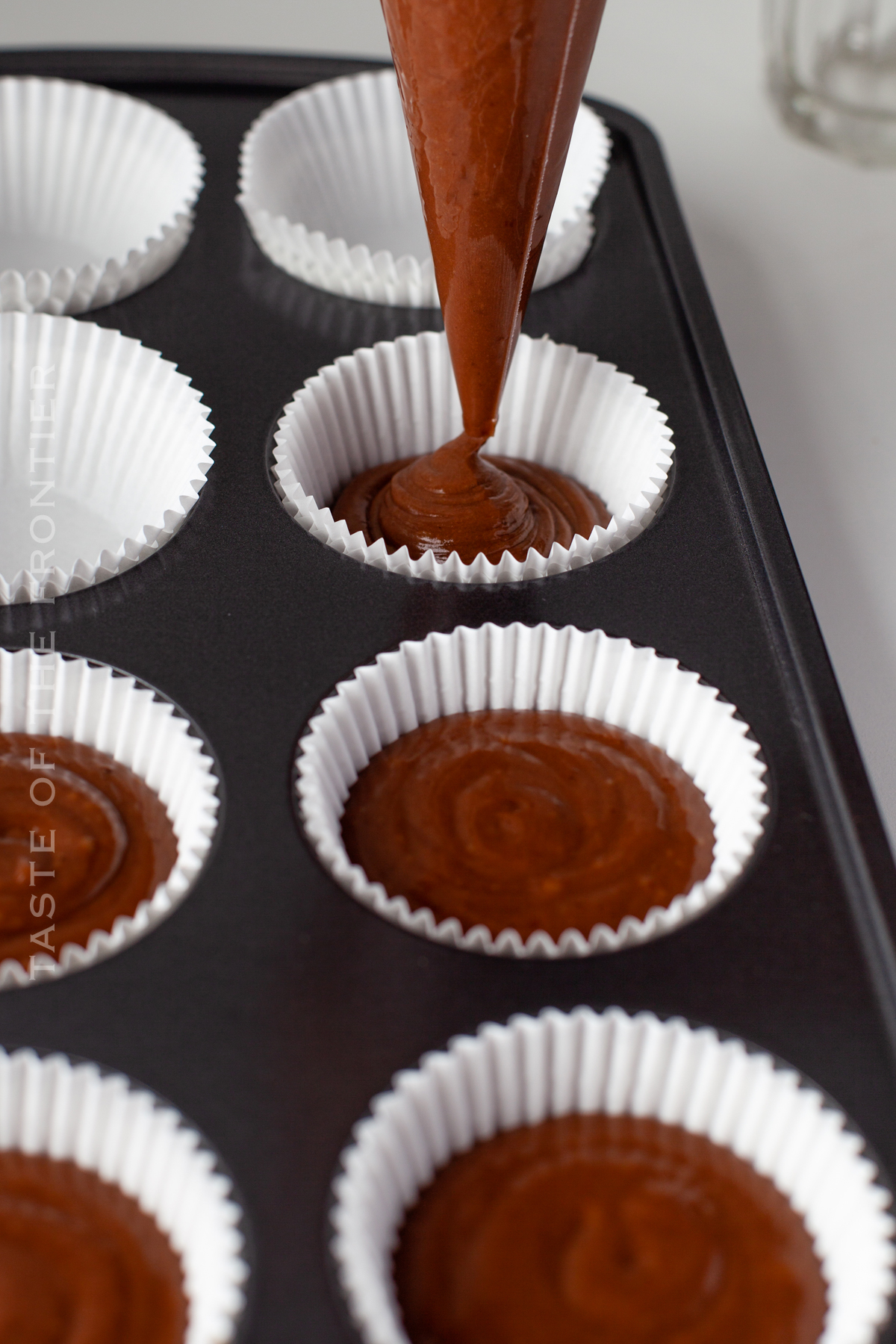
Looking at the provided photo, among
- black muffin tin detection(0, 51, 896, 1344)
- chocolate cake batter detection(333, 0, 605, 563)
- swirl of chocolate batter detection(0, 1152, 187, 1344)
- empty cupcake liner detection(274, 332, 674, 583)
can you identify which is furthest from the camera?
empty cupcake liner detection(274, 332, 674, 583)

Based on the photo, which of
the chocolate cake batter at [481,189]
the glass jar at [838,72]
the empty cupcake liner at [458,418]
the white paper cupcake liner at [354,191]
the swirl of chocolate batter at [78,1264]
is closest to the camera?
the swirl of chocolate batter at [78,1264]

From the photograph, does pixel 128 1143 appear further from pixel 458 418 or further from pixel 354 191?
pixel 354 191

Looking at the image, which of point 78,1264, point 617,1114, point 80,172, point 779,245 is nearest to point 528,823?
point 617,1114

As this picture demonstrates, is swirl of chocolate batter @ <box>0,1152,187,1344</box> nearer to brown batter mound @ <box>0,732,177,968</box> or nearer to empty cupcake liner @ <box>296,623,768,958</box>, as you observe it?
brown batter mound @ <box>0,732,177,968</box>

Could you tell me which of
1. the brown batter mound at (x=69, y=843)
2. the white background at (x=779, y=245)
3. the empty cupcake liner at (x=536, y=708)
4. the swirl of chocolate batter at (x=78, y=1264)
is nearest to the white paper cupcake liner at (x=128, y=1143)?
the swirl of chocolate batter at (x=78, y=1264)

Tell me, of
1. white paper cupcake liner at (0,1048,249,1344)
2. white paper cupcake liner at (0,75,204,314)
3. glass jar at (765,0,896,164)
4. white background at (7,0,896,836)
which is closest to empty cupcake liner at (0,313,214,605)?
white paper cupcake liner at (0,75,204,314)

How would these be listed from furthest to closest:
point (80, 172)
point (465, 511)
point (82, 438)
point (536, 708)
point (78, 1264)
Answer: point (80, 172) → point (82, 438) → point (465, 511) → point (536, 708) → point (78, 1264)

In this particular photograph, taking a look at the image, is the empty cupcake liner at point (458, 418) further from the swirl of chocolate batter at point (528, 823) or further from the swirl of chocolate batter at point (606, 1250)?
the swirl of chocolate batter at point (606, 1250)
